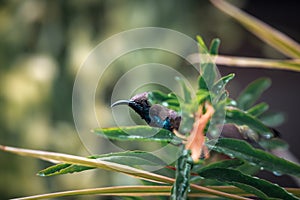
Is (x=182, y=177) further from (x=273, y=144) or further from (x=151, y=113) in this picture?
(x=273, y=144)

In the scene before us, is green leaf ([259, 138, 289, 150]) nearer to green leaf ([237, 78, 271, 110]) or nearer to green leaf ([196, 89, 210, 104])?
green leaf ([237, 78, 271, 110])

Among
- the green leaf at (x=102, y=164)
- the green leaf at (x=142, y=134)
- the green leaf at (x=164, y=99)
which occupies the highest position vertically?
the green leaf at (x=164, y=99)

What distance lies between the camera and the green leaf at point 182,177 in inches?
17.6

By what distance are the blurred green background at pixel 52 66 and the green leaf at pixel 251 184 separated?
4.30ft

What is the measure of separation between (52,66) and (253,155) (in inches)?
60.3

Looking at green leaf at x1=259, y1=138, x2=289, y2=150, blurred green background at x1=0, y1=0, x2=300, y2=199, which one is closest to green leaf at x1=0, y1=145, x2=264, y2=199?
green leaf at x1=259, y1=138, x2=289, y2=150

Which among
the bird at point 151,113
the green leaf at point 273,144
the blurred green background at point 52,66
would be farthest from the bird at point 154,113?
the blurred green background at point 52,66

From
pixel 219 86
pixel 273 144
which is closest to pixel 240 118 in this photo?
pixel 219 86

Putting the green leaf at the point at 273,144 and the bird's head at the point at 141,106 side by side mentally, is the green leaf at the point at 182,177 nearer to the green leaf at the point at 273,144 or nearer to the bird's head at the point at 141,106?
the bird's head at the point at 141,106

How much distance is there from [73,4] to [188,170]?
1.68 meters

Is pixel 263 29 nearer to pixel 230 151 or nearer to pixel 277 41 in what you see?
pixel 277 41

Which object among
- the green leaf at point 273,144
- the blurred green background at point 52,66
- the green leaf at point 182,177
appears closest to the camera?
the green leaf at point 182,177

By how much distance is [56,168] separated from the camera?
49 centimetres

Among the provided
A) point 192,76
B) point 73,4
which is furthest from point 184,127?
point 73,4
